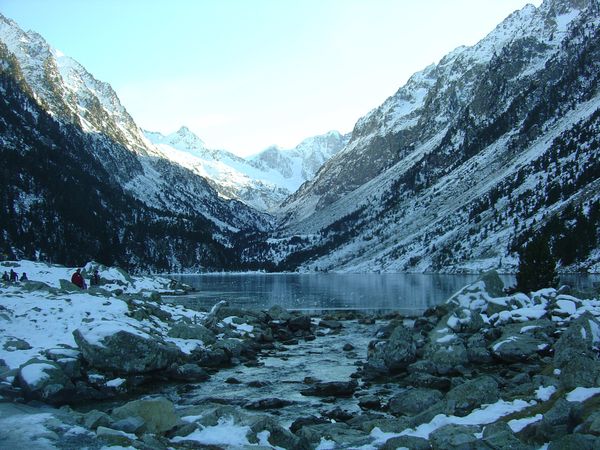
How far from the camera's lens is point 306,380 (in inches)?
1257

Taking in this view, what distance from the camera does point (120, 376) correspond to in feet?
97.1

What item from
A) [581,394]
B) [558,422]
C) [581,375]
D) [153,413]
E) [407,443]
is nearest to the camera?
[558,422]

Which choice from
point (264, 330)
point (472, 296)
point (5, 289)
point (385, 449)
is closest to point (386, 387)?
point (385, 449)

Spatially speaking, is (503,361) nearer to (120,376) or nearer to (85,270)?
(120,376)

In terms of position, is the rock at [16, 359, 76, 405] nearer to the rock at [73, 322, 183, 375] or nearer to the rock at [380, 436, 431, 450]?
the rock at [73, 322, 183, 375]

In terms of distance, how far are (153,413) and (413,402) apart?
11519 millimetres

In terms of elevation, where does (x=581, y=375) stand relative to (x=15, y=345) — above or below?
above

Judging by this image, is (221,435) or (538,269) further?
(538,269)

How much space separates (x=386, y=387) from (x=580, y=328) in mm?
10723

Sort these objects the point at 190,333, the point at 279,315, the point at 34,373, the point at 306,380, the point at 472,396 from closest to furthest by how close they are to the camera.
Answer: the point at 472,396, the point at 34,373, the point at 306,380, the point at 190,333, the point at 279,315

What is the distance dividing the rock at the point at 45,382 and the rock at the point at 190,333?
511 inches

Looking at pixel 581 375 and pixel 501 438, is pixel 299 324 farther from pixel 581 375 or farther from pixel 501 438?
pixel 501 438

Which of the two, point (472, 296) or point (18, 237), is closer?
point (472, 296)

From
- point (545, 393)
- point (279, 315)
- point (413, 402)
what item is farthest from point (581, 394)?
point (279, 315)
